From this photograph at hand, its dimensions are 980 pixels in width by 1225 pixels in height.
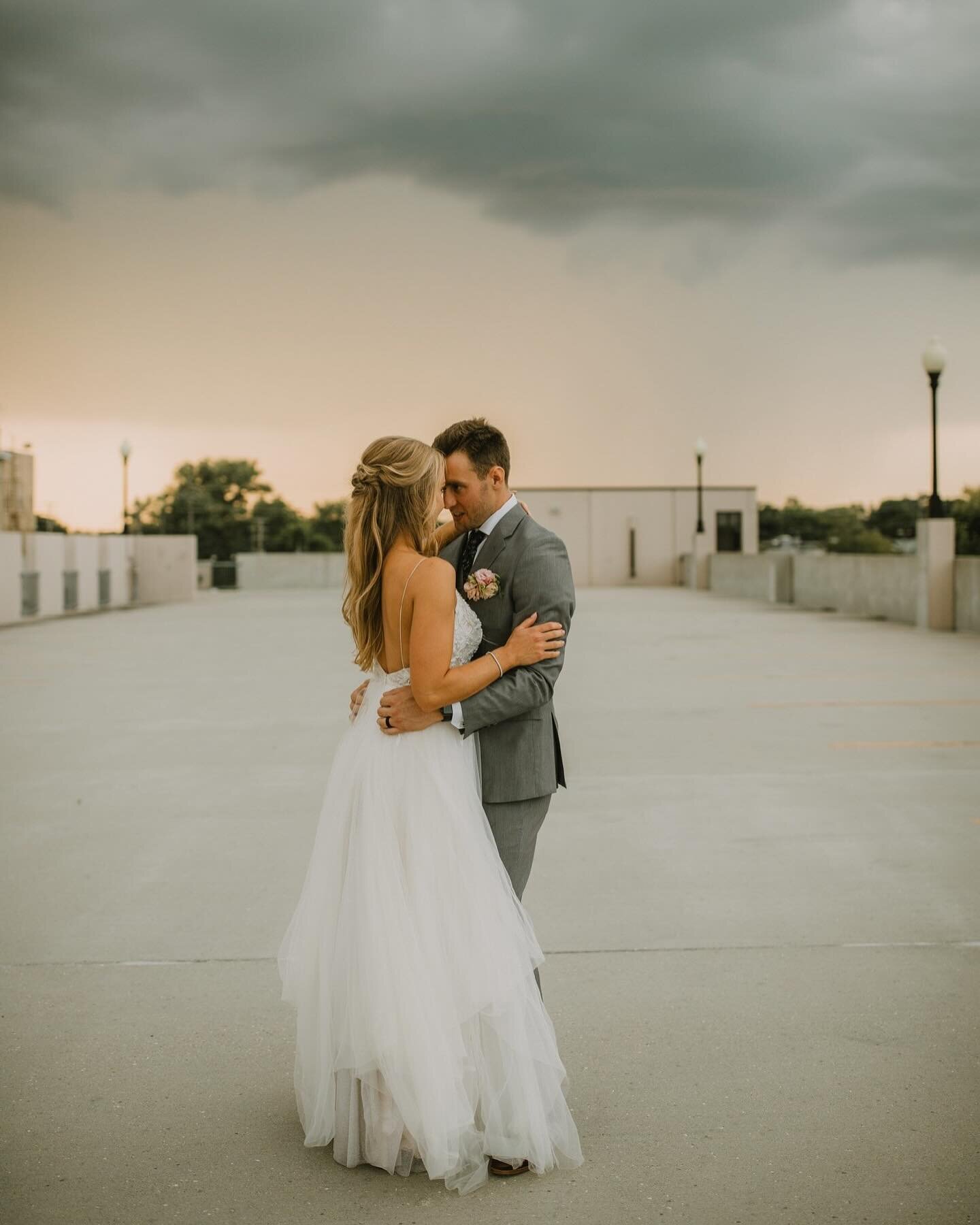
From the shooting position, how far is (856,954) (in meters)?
5.16

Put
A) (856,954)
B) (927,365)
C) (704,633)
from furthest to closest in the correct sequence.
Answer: (704,633)
(927,365)
(856,954)

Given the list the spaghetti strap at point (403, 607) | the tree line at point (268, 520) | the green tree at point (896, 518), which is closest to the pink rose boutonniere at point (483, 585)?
the spaghetti strap at point (403, 607)

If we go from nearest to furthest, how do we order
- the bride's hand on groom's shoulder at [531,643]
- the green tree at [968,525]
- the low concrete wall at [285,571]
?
the bride's hand on groom's shoulder at [531,643], the low concrete wall at [285,571], the green tree at [968,525]

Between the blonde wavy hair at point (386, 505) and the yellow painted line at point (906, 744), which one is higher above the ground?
the blonde wavy hair at point (386, 505)

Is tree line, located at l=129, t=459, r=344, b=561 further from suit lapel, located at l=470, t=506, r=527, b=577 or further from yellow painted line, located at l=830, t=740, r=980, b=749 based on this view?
suit lapel, located at l=470, t=506, r=527, b=577

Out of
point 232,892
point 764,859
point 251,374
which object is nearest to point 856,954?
point 764,859

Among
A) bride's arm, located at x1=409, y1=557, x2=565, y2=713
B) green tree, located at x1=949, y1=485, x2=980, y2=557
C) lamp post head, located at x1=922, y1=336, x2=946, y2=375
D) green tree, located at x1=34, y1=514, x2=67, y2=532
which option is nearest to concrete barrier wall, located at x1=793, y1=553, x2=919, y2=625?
lamp post head, located at x1=922, y1=336, x2=946, y2=375

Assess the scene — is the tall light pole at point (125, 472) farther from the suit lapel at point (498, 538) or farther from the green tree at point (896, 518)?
the green tree at point (896, 518)

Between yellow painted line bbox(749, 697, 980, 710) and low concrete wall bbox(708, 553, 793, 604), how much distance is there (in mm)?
22881

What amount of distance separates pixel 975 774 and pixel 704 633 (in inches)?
583

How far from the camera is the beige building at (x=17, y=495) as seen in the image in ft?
219

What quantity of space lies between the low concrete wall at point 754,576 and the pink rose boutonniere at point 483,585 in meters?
33.3

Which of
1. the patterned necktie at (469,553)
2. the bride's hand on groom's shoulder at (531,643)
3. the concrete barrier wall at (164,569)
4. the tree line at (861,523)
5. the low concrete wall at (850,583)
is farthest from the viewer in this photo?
the tree line at (861,523)

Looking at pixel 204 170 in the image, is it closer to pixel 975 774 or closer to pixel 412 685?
pixel 975 774
